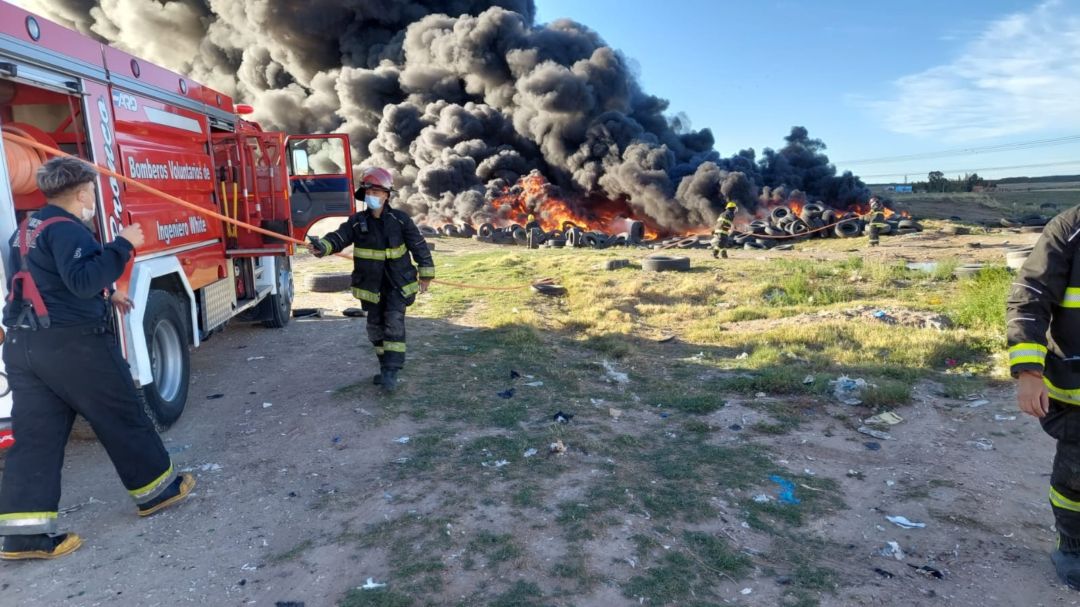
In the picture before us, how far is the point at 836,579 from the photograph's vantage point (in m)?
2.74

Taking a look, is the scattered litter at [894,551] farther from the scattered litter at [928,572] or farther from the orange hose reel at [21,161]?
the orange hose reel at [21,161]

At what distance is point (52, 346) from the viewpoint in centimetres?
296

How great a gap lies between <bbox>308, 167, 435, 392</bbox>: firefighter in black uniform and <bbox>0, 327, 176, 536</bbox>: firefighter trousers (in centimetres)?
216

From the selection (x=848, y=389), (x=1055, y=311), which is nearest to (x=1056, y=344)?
→ (x=1055, y=311)

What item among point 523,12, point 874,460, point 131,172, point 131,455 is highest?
point 523,12

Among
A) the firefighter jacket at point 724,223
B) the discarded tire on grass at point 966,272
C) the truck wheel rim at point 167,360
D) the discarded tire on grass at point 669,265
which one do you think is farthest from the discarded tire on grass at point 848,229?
the truck wheel rim at point 167,360

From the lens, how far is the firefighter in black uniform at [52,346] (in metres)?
2.91

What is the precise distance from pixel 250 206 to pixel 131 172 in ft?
7.69

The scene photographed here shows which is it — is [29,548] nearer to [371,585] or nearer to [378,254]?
[371,585]

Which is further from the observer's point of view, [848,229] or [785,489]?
[848,229]

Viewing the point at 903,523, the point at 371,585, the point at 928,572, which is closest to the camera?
the point at 371,585

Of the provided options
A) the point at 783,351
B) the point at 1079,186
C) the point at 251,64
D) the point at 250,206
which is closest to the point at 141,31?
the point at 251,64

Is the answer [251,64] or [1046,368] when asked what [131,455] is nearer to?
[1046,368]

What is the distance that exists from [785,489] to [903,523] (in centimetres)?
58
